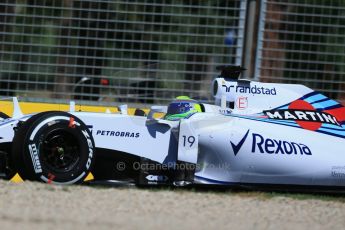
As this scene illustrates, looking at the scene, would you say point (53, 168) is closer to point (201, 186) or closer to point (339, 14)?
point (201, 186)

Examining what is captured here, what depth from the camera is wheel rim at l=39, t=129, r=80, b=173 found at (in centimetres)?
753

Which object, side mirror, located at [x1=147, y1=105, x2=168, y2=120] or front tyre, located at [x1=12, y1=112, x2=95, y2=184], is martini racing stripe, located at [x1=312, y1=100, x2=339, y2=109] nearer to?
side mirror, located at [x1=147, y1=105, x2=168, y2=120]

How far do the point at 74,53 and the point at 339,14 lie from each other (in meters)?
5.35

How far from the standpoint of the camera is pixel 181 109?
8.59 m

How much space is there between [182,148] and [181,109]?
0.77m

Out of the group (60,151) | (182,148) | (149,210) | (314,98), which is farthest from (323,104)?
(149,210)

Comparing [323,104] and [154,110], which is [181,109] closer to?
[154,110]

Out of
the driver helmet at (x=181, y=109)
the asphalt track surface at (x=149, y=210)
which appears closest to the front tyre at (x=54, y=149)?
the asphalt track surface at (x=149, y=210)

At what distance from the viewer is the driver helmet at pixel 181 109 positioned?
848 cm

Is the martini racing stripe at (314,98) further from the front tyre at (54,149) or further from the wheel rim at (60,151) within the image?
the wheel rim at (60,151)

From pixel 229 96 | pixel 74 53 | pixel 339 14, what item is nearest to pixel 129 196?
pixel 229 96

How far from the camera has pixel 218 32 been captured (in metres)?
14.1

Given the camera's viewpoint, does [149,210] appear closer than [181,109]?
Yes

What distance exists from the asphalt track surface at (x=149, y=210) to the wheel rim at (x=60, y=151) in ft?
→ 1.52
